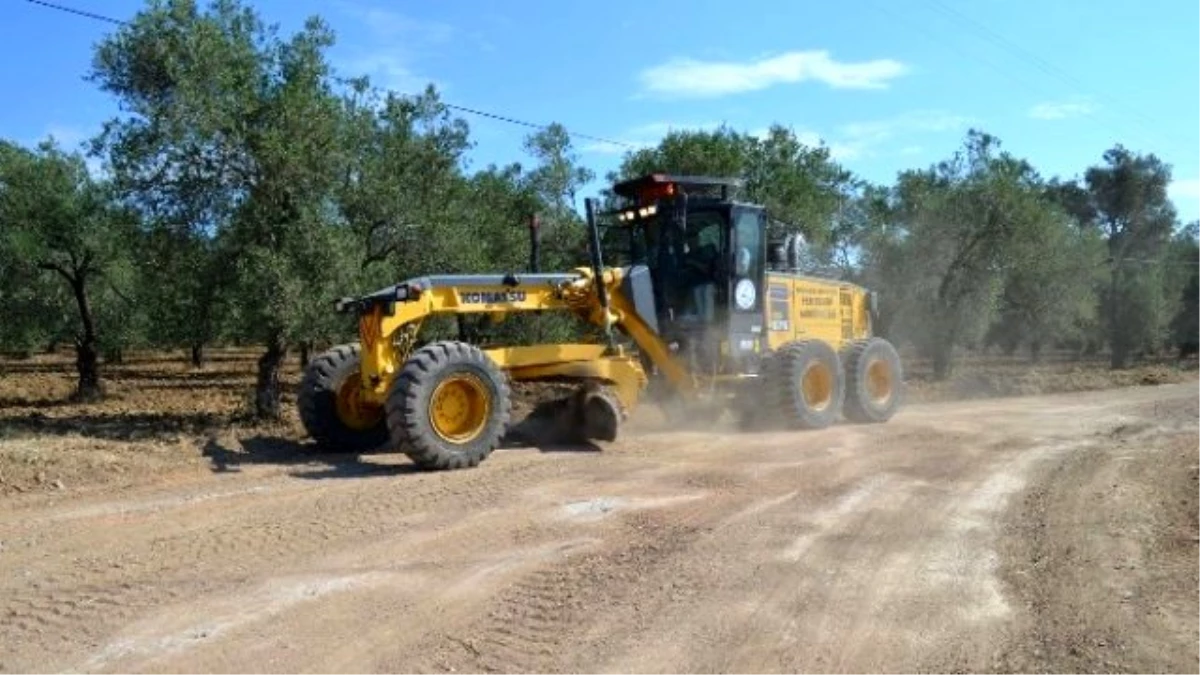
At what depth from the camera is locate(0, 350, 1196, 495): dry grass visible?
30.7 feet

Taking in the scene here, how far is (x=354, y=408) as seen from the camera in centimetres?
1086

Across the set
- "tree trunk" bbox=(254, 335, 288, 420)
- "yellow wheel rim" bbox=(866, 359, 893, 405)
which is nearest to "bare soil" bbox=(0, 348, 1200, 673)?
"yellow wheel rim" bbox=(866, 359, 893, 405)

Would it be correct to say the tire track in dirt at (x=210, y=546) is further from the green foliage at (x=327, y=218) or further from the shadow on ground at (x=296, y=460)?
the green foliage at (x=327, y=218)

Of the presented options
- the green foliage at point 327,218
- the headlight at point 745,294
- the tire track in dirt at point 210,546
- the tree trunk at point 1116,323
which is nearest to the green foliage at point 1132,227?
the tree trunk at point 1116,323

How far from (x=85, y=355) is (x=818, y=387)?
17475mm

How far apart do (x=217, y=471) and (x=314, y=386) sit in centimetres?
146

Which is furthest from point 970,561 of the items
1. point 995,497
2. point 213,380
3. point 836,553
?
point 213,380

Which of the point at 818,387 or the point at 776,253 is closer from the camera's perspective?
the point at 776,253

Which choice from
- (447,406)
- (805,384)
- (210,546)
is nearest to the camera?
(210,546)

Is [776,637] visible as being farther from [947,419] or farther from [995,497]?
[947,419]

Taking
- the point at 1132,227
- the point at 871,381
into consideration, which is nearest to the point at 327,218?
the point at 871,381

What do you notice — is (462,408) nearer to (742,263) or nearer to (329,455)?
(329,455)

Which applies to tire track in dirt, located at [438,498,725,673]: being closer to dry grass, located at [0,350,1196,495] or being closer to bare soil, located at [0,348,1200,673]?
bare soil, located at [0,348,1200,673]

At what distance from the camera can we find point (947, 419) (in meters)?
14.5
